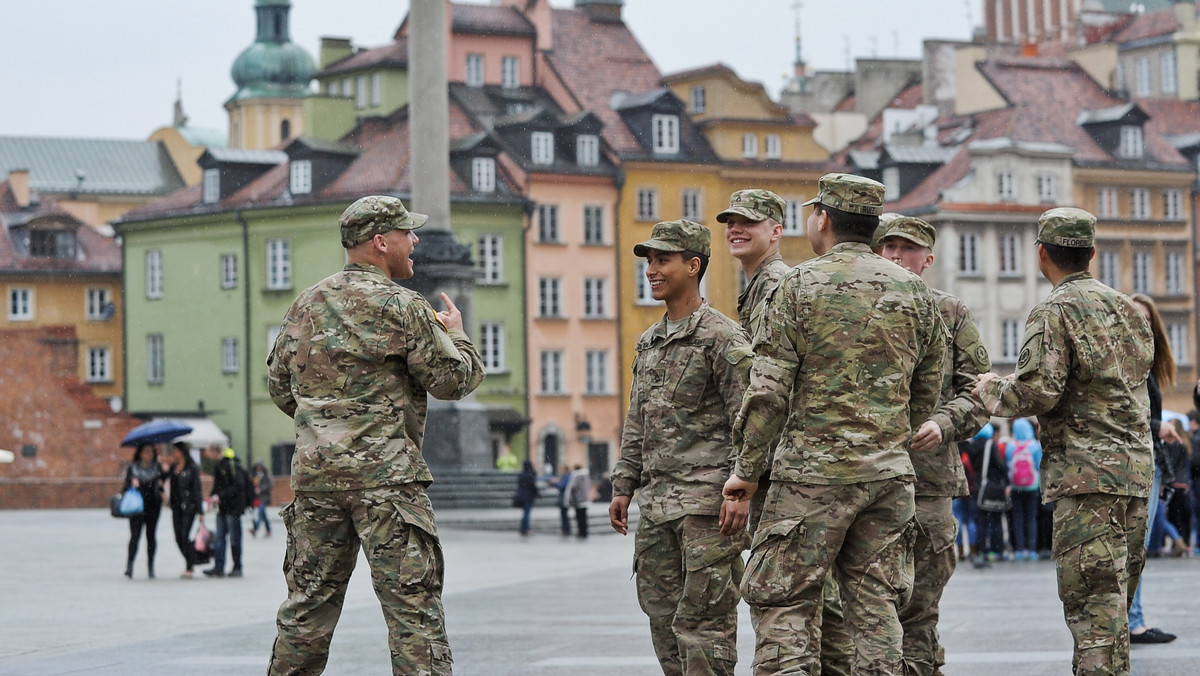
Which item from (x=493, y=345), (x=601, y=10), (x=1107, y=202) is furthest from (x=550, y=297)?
(x=1107, y=202)

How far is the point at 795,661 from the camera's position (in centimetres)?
771

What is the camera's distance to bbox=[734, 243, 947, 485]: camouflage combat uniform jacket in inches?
311

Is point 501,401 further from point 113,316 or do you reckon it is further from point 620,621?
point 620,621

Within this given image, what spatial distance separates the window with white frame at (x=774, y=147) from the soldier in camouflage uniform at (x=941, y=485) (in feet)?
203

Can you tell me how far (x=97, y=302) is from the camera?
76.2m

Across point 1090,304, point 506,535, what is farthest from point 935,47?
point 1090,304

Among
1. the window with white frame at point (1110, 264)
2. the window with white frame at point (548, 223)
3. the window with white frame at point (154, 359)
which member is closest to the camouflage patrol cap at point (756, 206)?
the window with white frame at point (548, 223)

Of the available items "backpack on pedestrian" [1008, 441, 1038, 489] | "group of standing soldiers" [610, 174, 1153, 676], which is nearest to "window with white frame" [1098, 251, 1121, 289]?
"backpack on pedestrian" [1008, 441, 1038, 489]

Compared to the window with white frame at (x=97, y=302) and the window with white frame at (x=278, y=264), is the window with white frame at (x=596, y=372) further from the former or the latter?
the window with white frame at (x=97, y=302)

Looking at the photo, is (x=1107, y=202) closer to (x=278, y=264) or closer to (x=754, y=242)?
(x=278, y=264)

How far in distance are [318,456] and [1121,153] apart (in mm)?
67997

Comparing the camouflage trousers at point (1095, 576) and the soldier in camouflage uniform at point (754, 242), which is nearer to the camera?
the camouflage trousers at point (1095, 576)

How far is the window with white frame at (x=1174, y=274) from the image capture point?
73.9 metres

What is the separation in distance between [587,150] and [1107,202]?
18.6 m
